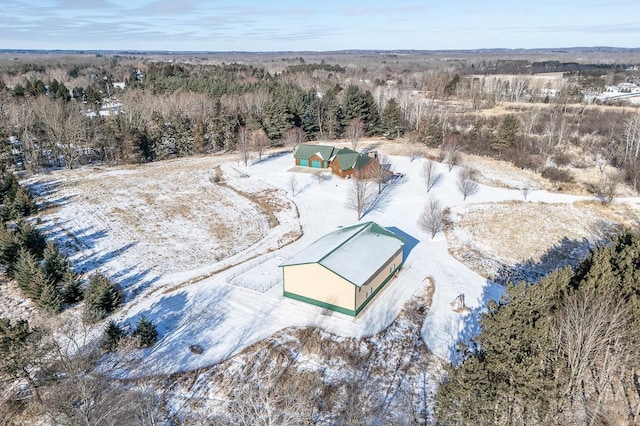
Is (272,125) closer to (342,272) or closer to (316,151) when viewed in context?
(316,151)

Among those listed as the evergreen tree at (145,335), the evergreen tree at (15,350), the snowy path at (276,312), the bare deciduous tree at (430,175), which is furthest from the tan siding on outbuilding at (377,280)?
the bare deciduous tree at (430,175)

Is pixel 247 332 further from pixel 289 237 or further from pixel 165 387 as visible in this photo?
pixel 289 237

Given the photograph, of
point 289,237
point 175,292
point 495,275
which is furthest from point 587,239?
point 175,292

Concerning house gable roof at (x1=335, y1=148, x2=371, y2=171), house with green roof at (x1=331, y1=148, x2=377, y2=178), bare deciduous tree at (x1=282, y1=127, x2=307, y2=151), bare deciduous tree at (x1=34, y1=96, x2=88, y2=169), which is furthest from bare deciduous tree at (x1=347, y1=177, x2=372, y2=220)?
bare deciduous tree at (x1=34, y1=96, x2=88, y2=169)

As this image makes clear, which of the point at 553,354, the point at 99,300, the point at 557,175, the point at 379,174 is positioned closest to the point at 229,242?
the point at 99,300

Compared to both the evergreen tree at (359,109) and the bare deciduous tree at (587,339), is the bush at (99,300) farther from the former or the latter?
the evergreen tree at (359,109)

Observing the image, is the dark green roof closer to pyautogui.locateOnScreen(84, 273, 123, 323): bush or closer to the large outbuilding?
the large outbuilding
